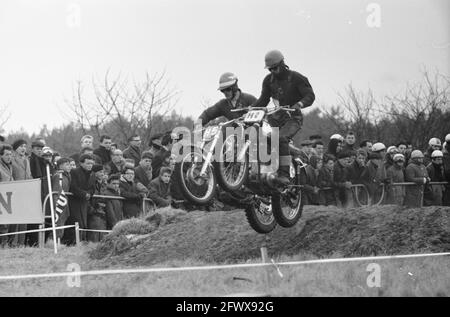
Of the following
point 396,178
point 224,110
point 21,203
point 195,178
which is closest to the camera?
point 195,178

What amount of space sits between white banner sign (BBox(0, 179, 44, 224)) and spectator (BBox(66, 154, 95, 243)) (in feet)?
3.19

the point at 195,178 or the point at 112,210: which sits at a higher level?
the point at 195,178

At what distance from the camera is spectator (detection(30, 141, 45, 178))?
44.4 ft

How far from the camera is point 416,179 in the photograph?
15.7m

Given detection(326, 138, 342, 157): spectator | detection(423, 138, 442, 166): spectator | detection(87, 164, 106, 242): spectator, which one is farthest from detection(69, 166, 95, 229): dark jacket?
detection(423, 138, 442, 166): spectator

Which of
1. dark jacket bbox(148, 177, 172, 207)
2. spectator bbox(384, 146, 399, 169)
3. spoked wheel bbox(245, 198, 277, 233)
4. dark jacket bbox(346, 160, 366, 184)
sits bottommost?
spoked wheel bbox(245, 198, 277, 233)

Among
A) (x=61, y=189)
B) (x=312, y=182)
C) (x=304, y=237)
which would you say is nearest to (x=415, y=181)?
(x=312, y=182)

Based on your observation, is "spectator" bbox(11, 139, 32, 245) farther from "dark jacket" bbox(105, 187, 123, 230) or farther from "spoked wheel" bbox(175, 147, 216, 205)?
"spoked wheel" bbox(175, 147, 216, 205)

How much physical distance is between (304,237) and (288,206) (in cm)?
57

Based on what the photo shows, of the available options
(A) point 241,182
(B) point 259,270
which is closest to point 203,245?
(A) point 241,182

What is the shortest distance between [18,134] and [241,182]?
41.5 meters

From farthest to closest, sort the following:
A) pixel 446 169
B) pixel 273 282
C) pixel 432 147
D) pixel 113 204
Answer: pixel 432 147 < pixel 446 169 < pixel 113 204 < pixel 273 282

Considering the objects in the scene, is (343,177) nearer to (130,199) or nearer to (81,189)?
(130,199)

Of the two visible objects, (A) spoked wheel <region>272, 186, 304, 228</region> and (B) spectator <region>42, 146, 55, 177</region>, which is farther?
(B) spectator <region>42, 146, 55, 177</region>
